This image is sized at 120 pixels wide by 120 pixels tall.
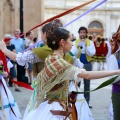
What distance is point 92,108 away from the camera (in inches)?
318

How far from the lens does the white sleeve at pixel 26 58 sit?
15.9 ft

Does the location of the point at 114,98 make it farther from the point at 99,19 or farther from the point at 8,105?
the point at 99,19

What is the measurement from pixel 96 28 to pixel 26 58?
111 ft

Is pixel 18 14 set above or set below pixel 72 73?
above

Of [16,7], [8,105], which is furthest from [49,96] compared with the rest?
[16,7]

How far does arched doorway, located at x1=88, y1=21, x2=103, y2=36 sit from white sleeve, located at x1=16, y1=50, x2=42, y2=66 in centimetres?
3337

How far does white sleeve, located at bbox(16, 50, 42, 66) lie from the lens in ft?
15.9

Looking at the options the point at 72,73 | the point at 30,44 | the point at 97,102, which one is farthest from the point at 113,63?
the point at 30,44

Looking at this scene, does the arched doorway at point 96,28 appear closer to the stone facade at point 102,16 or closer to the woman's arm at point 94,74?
the stone facade at point 102,16

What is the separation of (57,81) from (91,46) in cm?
443

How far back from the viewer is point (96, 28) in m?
38.5

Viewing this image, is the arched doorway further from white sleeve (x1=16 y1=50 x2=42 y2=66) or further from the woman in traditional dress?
white sleeve (x1=16 y1=50 x2=42 y2=66)

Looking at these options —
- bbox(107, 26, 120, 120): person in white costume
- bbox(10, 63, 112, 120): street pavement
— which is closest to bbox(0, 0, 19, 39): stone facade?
bbox(10, 63, 112, 120): street pavement

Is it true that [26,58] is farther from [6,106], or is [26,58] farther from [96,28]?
[96,28]
